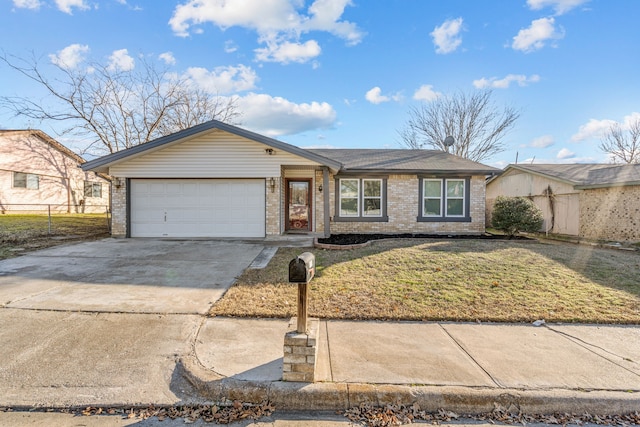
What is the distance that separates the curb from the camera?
272cm

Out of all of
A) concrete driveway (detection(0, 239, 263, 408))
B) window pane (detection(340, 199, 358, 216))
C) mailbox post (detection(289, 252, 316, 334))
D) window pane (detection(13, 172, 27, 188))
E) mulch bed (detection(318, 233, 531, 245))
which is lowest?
concrete driveway (detection(0, 239, 263, 408))

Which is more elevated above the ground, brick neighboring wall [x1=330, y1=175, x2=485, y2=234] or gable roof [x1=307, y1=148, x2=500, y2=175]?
gable roof [x1=307, y1=148, x2=500, y2=175]

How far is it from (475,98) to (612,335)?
1072 inches

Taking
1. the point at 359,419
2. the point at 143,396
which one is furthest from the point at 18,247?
the point at 359,419

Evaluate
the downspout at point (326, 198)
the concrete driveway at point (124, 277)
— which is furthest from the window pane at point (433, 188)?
the concrete driveway at point (124, 277)

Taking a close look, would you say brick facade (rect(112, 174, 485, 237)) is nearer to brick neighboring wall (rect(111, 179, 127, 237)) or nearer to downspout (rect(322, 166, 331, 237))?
downspout (rect(322, 166, 331, 237))

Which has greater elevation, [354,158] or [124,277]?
[354,158]

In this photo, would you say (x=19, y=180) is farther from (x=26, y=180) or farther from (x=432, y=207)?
(x=432, y=207)

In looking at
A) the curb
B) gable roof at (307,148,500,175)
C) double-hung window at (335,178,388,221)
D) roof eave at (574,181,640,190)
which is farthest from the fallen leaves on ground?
roof eave at (574,181,640,190)

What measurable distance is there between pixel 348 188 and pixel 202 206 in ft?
19.0

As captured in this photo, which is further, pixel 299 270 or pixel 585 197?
pixel 585 197

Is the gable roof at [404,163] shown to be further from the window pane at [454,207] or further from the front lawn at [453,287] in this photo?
the front lawn at [453,287]

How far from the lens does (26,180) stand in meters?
21.6

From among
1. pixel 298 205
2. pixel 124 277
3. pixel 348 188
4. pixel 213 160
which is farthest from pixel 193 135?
pixel 348 188
